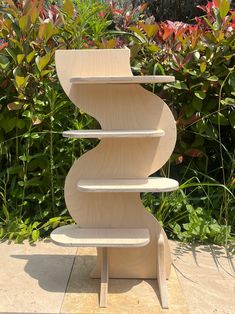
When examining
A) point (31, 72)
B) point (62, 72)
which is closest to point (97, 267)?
point (62, 72)

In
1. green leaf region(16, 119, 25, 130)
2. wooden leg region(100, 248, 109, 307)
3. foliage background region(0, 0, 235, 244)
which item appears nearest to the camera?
wooden leg region(100, 248, 109, 307)

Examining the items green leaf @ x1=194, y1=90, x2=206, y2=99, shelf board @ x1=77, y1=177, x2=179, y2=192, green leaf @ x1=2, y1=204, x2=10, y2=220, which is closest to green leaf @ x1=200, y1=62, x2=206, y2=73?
green leaf @ x1=194, y1=90, x2=206, y2=99

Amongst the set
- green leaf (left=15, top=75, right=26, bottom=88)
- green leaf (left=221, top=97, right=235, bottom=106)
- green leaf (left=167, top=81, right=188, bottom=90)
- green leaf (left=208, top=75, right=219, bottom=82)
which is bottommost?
green leaf (left=221, top=97, right=235, bottom=106)

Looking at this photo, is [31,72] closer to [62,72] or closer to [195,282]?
[62,72]

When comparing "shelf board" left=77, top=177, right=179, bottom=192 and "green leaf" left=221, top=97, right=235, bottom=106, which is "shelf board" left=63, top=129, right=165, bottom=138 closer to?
"shelf board" left=77, top=177, right=179, bottom=192

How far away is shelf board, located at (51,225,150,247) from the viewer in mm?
2409

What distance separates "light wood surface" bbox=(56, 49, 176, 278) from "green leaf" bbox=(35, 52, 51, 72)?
65 centimetres

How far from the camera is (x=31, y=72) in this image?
335cm

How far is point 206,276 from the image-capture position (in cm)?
279

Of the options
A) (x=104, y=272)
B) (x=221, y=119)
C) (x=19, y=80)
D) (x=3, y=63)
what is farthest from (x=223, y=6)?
(x=104, y=272)

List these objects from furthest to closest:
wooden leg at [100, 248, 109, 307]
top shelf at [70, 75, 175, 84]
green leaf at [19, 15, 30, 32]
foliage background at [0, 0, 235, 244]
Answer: foliage background at [0, 0, 235, 244], green leaf at [19, 15, 30, 32], wooden leg at [100, 248, 109, 307], top shelf at [70, 75, 175, 84]

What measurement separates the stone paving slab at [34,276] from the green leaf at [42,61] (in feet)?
4.46

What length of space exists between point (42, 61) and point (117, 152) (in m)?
1.03

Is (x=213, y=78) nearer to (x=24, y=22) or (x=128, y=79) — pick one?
(x=128, y=79)
